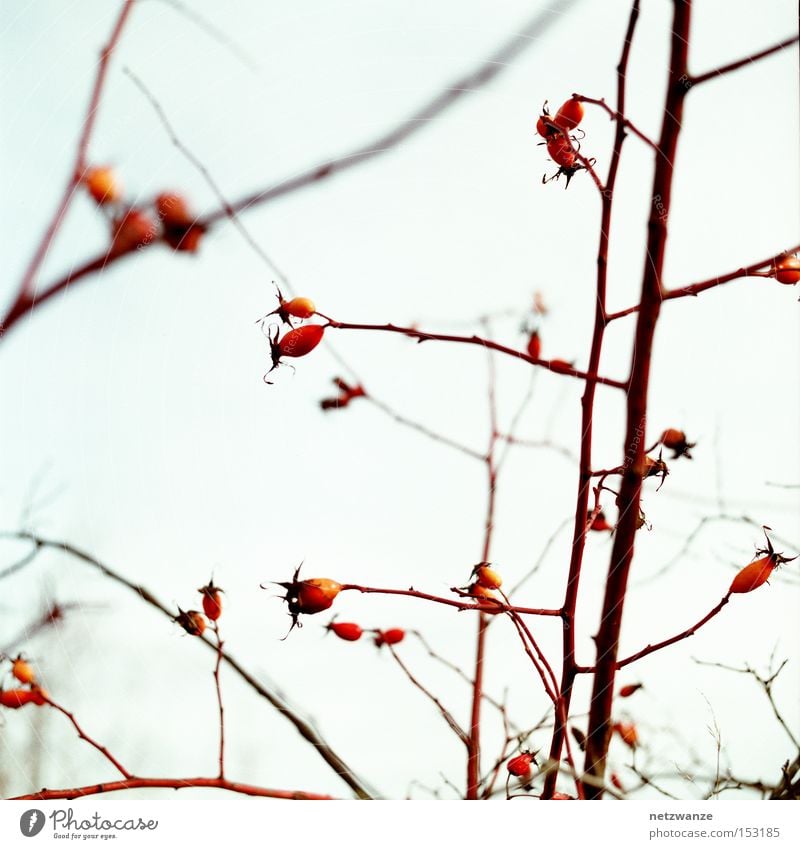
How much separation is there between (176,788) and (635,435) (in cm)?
32

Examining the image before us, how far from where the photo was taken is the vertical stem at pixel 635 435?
16.3 inches

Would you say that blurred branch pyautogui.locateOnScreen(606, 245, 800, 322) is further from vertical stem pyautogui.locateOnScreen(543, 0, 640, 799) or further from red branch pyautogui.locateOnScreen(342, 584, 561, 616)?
red branch pyautogui.locateOnScreen(342, 584, 561, 616)

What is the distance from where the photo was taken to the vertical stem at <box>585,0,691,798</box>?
0.41 metres

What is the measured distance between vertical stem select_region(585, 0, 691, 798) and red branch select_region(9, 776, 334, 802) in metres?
0.16

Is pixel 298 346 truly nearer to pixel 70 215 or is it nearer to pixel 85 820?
pixel 70 215

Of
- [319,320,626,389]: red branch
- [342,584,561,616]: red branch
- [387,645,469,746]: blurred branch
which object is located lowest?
[387,645,469,746]: blurred branch

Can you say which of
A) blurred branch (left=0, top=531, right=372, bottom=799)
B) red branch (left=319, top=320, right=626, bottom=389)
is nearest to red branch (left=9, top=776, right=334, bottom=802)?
blurred branch (left=0, top=531, right=372, bottom=799)

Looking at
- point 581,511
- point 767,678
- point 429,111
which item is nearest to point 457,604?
point 581,511

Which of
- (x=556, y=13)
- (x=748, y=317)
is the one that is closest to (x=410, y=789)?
(x=748, y=317)

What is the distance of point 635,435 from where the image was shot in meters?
0.43

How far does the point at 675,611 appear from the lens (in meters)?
0.52

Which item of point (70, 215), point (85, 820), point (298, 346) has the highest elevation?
point (70, 215)

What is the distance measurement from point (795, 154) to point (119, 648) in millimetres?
617

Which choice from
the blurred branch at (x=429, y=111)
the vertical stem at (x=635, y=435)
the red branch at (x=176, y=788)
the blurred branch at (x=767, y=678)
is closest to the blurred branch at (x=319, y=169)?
the blurred branch at (x=429, y=111)
